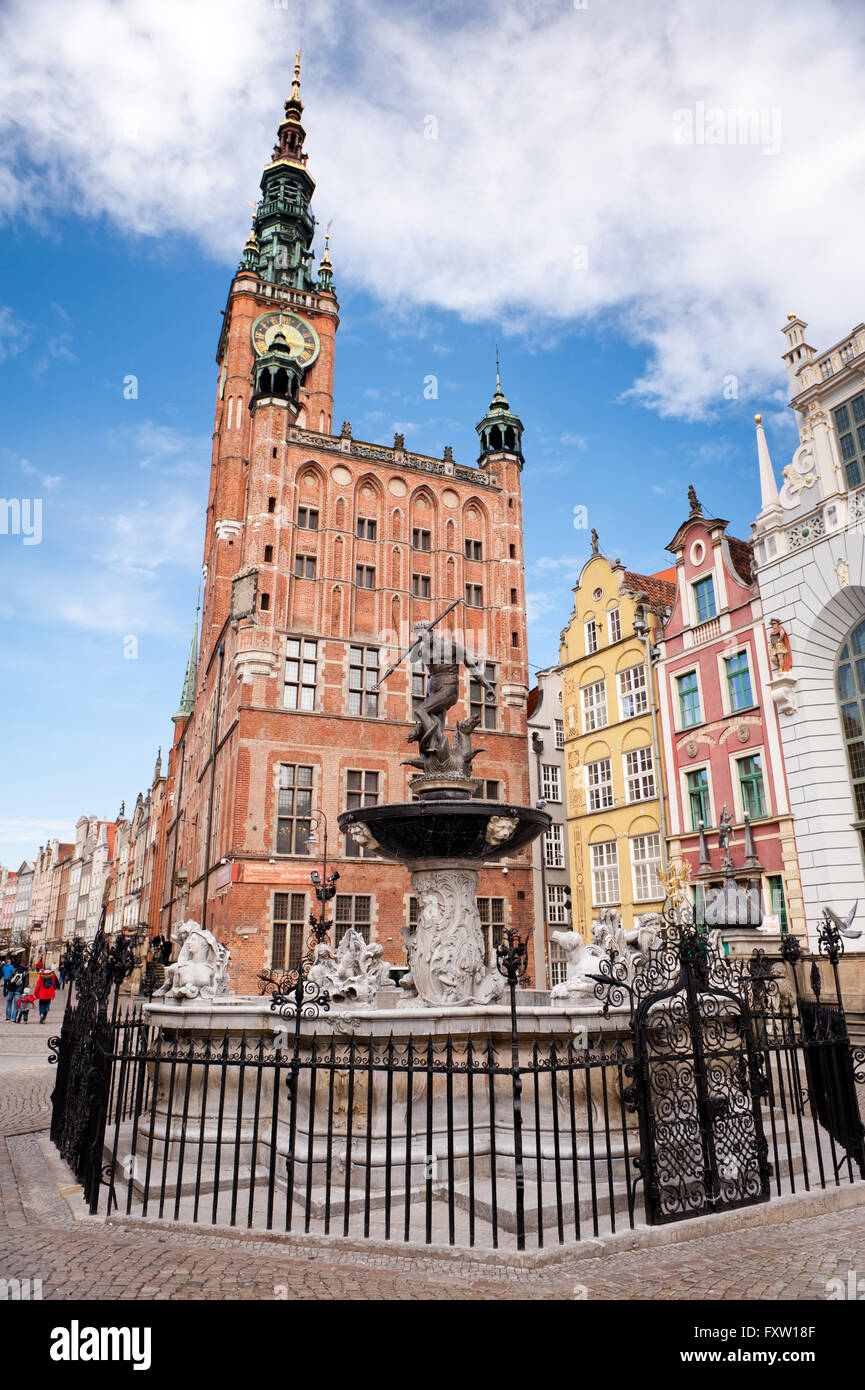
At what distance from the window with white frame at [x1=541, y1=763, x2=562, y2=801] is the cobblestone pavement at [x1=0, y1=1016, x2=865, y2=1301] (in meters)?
27.9

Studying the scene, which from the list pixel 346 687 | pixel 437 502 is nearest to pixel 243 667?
pixel 346 687

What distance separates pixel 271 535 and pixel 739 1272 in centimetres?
2797

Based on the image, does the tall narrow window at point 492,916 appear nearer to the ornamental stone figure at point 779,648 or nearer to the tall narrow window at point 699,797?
the tall narrow window at point 699,797

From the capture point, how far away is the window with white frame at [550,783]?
112ft

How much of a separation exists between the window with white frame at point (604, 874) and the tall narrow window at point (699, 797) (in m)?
4.02

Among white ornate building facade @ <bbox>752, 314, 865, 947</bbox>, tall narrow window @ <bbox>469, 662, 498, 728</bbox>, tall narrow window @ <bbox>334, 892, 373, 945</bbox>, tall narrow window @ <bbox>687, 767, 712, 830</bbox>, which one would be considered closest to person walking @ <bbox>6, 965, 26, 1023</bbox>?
tall narrow window @ <bbox>334, 892, 373, 945</bbox>

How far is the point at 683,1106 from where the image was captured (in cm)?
630

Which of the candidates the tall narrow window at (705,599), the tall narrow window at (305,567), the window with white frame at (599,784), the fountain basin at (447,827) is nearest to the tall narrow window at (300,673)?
the tall narrow window at (305,567)

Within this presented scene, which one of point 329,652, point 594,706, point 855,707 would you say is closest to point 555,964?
point 594,706

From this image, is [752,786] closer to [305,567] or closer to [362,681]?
[362,681]

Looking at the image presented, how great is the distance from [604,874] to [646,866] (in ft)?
7.50

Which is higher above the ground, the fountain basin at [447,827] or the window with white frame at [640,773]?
the window with white frame at [640,773]

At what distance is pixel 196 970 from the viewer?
34.8ft
